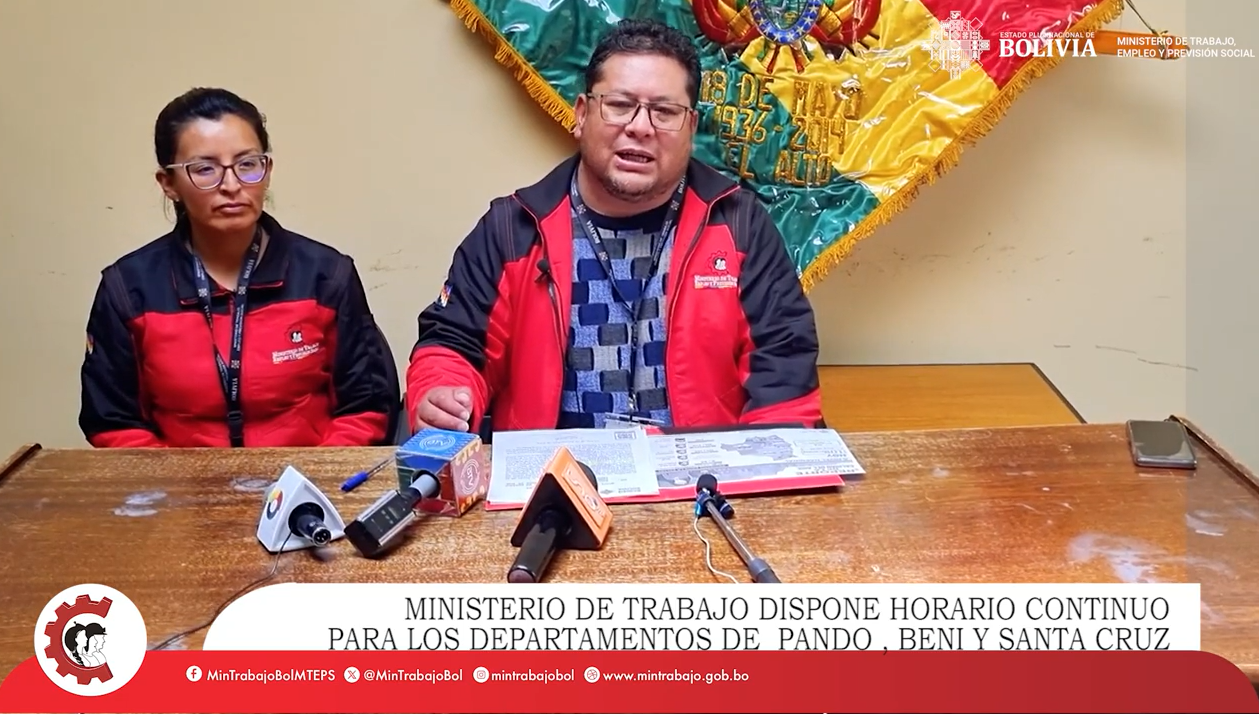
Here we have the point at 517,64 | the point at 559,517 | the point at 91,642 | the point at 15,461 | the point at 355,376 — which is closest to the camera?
the point at 91,642

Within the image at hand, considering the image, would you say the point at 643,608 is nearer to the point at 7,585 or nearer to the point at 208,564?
the point at 208,564

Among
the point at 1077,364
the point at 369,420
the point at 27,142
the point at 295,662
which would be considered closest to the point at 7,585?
the point at 295,662

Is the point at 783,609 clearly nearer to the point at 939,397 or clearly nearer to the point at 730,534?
the point at 730,534

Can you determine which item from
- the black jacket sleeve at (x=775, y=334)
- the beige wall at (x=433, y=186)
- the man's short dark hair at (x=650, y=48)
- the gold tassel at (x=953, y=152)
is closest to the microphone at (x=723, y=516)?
the black jacket sleeve at (x=775, y=334)

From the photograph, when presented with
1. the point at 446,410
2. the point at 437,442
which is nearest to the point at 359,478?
the point at 437,442

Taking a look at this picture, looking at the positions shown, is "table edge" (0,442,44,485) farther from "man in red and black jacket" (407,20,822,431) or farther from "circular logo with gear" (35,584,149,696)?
"man in red and black jacket" (407,20,822,431)

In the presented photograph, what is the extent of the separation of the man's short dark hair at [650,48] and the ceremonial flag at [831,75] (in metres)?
0.30

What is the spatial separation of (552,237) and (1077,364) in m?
1.34

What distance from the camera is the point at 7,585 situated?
902 millimetres

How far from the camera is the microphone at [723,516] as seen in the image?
0.88m

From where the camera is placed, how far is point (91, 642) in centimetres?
82

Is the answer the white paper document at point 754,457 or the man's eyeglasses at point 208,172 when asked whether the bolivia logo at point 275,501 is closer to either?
the white paper document at point 754,457

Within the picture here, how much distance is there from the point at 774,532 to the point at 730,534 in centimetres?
5

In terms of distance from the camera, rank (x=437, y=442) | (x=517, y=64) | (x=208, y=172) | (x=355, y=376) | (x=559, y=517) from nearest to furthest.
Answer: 1. (x=559, y=517)
2. (x=437, y=442)
3. (x=208, y=172)
4. (x=355, y=376)
5. (x=517, y=64)
